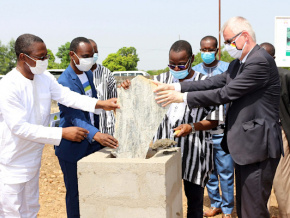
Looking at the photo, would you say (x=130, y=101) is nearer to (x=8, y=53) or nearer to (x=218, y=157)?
(x=218, y=157)

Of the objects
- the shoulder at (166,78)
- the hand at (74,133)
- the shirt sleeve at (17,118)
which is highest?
the shoulder at (166,78)

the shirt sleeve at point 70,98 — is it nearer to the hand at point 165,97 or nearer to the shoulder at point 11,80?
the shoulder at point 11,80

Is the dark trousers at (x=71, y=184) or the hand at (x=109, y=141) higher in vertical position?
the hand at (x=109, y=141)

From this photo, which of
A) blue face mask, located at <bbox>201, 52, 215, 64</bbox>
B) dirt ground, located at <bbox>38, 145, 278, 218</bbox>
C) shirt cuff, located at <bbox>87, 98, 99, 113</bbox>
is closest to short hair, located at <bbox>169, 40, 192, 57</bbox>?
shirt cuff, located at <bbox>87, 98, 99, 113</bbox>

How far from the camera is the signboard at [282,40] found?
6590mm

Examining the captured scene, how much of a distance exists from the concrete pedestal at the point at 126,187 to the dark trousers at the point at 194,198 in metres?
0.68

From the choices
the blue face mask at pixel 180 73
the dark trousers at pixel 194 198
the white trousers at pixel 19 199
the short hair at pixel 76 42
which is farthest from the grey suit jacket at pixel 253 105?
the white trousers at pixel 19 199

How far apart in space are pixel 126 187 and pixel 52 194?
3.36 meters

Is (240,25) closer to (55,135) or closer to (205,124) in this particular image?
(205,124)

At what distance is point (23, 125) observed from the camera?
9.55 feet

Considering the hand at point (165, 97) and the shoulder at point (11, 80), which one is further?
the shoulder at point (11, 80)

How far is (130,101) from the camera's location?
288 centimetres

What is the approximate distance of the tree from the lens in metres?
55.5

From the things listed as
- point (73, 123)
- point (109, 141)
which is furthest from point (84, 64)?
point (109, 141)
